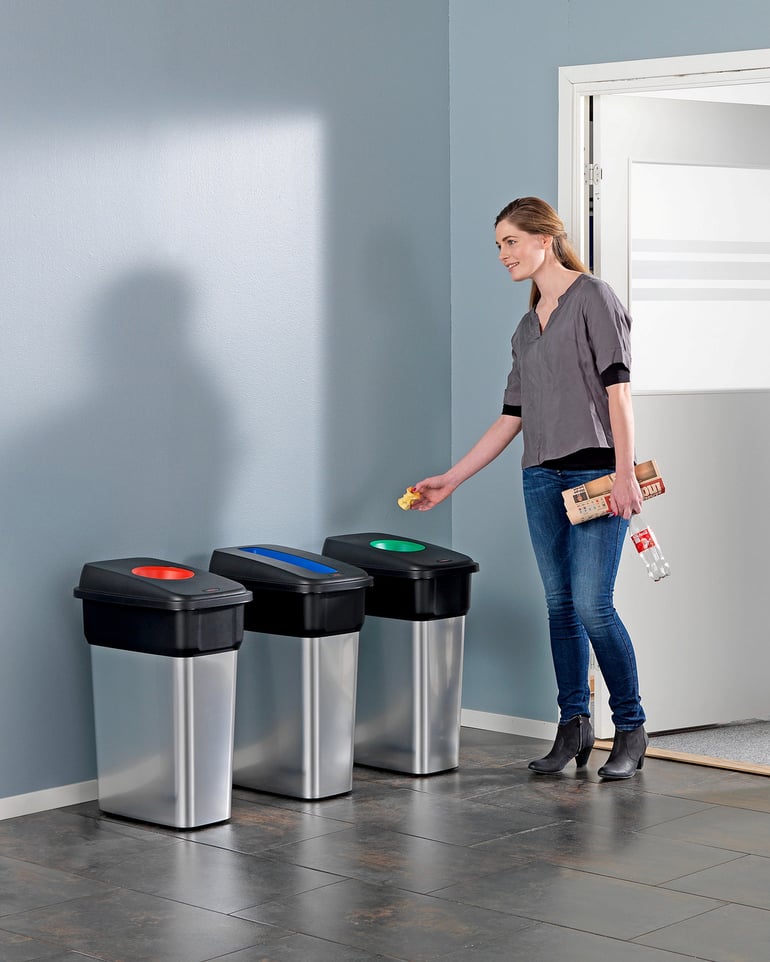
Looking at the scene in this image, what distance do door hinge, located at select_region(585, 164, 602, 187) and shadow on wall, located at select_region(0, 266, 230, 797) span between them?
1.28m

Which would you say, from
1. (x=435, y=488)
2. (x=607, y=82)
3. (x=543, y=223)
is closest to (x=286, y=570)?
(x=435, y=488)

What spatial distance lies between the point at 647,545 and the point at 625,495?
0.55 ft

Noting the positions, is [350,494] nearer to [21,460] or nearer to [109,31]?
[21,460]

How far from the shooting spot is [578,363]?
12.7ft

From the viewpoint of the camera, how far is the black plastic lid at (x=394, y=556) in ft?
13.3

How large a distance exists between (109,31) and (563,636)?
201 centimetres

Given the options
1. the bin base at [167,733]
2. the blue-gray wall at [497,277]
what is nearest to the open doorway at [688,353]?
the blue-gray wall at [497,277]

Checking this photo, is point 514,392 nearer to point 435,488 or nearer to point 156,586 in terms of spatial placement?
point 435,488

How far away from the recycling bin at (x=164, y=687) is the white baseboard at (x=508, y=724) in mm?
1302

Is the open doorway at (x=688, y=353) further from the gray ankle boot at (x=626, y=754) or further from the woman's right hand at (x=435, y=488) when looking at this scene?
the woman's right hand at (x=435, y=488)

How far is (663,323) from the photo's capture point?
4523 mm

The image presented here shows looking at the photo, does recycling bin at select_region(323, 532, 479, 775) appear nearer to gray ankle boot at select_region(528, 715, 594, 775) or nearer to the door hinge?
gray ankle boot at select_region(528, 715, 594, 775)

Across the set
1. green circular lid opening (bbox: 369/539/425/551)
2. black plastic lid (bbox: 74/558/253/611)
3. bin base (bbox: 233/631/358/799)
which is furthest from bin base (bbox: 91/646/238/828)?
green circular lid opening (bbox: 369/539/425/551)

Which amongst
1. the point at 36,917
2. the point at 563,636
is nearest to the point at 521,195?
the point at 563,636
